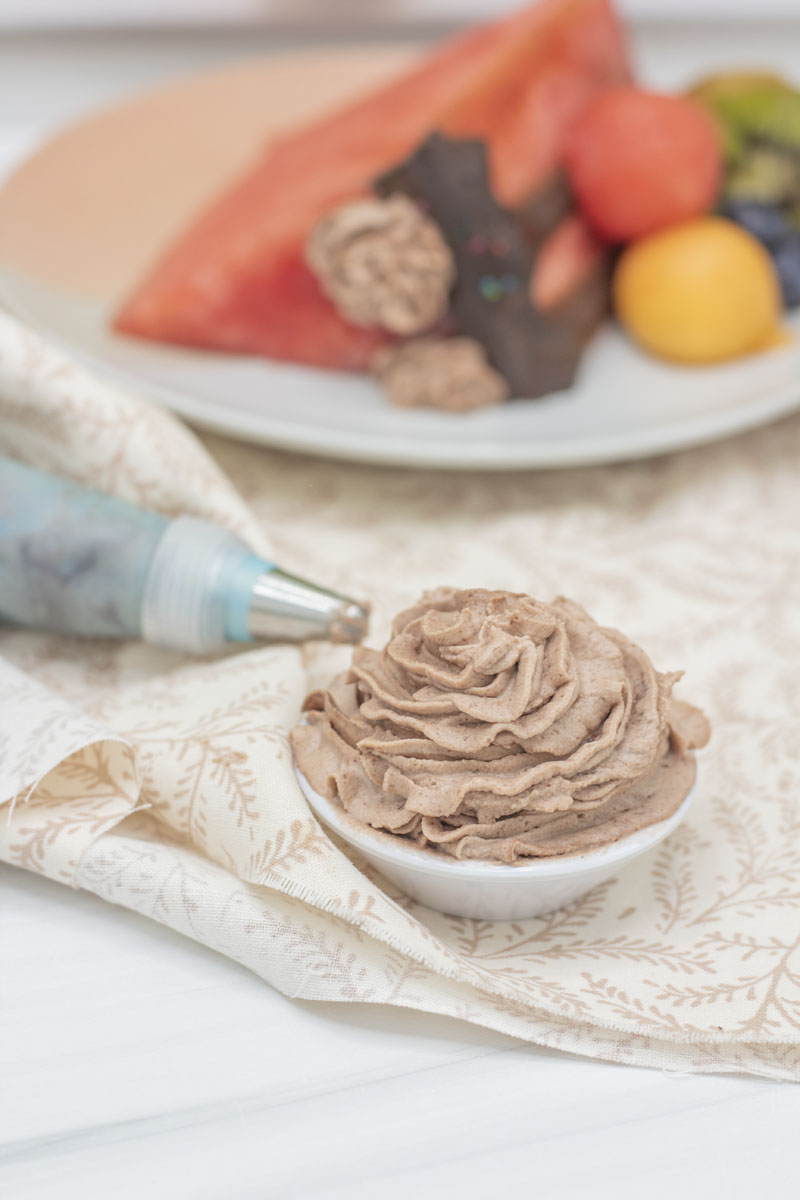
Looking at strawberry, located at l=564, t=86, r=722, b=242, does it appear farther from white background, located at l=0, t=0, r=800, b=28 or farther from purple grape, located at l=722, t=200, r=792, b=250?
white background, located at l=0, t=0, r=800, b=28

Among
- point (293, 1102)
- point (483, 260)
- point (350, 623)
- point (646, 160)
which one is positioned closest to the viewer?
point (293, 1102)

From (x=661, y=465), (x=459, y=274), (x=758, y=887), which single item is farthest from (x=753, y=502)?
(x=758, y=887)

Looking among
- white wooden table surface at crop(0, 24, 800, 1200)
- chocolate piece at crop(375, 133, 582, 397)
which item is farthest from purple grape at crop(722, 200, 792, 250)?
white wooden table surface at crop(0, 24, 800, 1200)

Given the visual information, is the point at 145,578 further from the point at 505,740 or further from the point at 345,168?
the point at 345,168

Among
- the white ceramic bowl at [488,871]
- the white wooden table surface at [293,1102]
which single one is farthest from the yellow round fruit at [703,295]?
the white wooden table surface at [293,1102]

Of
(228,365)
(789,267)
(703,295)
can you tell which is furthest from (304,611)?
(789,267)
